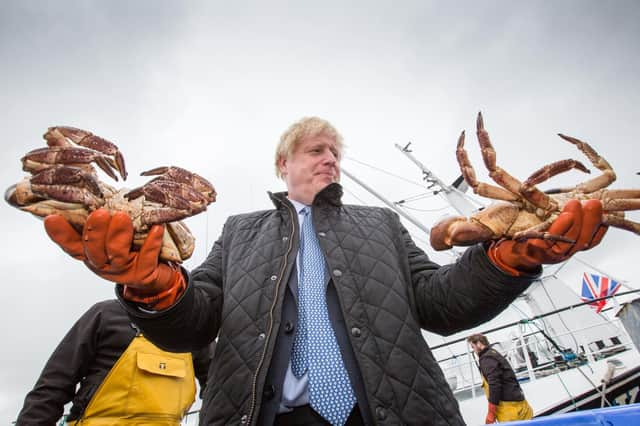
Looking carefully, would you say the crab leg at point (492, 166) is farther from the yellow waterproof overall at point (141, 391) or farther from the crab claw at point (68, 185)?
the yellow waterproof overall at point (141, 391)

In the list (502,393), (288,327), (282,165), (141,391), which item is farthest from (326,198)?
(502,393)

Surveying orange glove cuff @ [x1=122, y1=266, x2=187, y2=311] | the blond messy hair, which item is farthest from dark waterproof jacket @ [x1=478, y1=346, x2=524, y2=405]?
orange glove cuff @ [x1=122, y1=266, x2=187, y2=311]

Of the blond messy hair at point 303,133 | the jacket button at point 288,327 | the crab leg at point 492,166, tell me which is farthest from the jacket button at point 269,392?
the blond messy hair at point 303,133

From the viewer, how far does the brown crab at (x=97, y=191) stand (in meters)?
1.17

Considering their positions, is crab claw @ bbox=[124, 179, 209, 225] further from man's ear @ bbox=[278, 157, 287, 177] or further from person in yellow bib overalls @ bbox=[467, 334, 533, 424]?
person in yellow bib overalls @ bbox=[467, 334, 533, 424]

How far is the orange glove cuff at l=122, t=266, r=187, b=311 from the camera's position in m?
1.34

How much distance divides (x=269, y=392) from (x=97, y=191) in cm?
105

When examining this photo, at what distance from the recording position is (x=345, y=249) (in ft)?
6.26

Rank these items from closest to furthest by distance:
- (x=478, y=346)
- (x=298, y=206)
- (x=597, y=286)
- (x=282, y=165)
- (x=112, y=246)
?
(x=112, y=246) < (x=298, y=206) < (x=282, y=165) < (x=478, y=346) < (x=597, y=286)

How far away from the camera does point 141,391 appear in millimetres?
2348

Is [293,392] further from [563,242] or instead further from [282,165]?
[282,165]

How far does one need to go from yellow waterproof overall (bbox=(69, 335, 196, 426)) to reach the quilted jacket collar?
5.01 feet

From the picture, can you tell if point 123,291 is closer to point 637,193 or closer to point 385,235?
point 385,235

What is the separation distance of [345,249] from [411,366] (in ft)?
2.31
